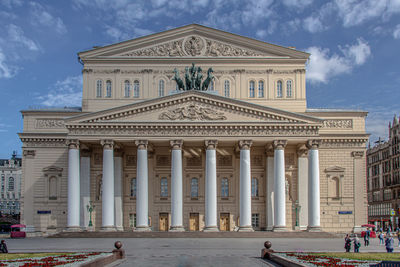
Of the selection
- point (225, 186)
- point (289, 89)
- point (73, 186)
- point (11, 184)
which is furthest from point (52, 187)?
point (11, 184)

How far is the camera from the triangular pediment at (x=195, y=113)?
52875 mm

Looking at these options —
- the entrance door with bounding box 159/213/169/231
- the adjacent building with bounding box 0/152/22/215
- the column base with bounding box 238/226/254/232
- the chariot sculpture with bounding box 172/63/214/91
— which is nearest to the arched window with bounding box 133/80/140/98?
the chariot sculpture with bounding box 172/63/214/91

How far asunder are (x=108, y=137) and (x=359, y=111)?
89.1 feet

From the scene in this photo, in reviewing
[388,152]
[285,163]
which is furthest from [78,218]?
[388,152]

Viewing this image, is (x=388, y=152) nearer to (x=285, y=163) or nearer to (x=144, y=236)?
(x=285, y=163)

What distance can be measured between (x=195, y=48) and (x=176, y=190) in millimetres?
17778

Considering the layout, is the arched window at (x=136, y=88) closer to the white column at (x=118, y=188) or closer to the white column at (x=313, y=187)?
the white column at (x=118, y=188)

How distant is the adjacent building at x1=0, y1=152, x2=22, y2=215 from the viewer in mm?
144875

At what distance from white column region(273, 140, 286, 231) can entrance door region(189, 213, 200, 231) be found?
9.77m

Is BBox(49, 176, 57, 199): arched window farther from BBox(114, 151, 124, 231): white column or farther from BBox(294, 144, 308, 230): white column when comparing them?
BBox(294, 144, 308, 230): white column

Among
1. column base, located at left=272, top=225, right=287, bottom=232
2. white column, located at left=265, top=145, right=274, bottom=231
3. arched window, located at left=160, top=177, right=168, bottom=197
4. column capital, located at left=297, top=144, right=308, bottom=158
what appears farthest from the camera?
arched window, located at left=160, top=177, right=168, bottom=197

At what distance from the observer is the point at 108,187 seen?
173 feet

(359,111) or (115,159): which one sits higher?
(359,111)

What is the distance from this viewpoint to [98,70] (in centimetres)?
6150
